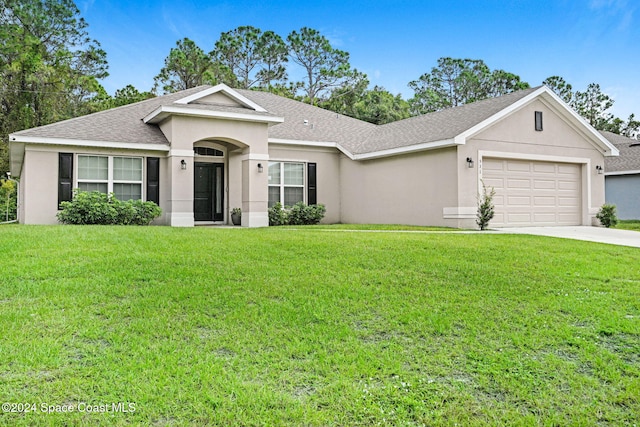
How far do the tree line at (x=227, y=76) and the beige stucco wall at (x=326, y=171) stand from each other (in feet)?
51.6

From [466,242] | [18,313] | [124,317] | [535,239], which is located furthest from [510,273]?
[18,313]

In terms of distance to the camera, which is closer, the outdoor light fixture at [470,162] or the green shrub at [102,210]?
the green shrub at [102,210]

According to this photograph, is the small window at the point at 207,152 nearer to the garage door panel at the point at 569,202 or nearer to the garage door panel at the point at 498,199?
the garage door panel at the point at 498,199

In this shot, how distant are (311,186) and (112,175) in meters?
6.90

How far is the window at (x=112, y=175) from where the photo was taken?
14773 millimetres

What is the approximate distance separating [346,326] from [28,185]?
40.8 feet

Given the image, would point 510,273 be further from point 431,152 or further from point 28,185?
point 28,185

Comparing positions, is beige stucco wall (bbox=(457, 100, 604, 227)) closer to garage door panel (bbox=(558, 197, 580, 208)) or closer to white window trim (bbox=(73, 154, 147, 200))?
garage door panel (bbox=(558, 197, 580, 208))

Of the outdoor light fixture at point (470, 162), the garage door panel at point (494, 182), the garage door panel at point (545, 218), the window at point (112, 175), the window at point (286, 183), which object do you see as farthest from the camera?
the window at point (286, 183)

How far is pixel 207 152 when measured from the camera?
1778 cm

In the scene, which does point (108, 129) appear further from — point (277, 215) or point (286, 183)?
point (286, 183)

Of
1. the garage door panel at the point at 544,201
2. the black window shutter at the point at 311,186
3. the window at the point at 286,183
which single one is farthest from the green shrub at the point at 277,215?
the garage door panel at the point at 544,201

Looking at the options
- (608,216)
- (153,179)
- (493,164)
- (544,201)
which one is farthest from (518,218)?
(153,179)

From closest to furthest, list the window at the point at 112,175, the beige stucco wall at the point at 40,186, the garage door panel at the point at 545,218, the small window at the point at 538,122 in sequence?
the beige stucco wall at the point at 40,186 < the window at the point at 112,175 < the small window at the point at 538,122 < the garage door panel at the point at 545,218
